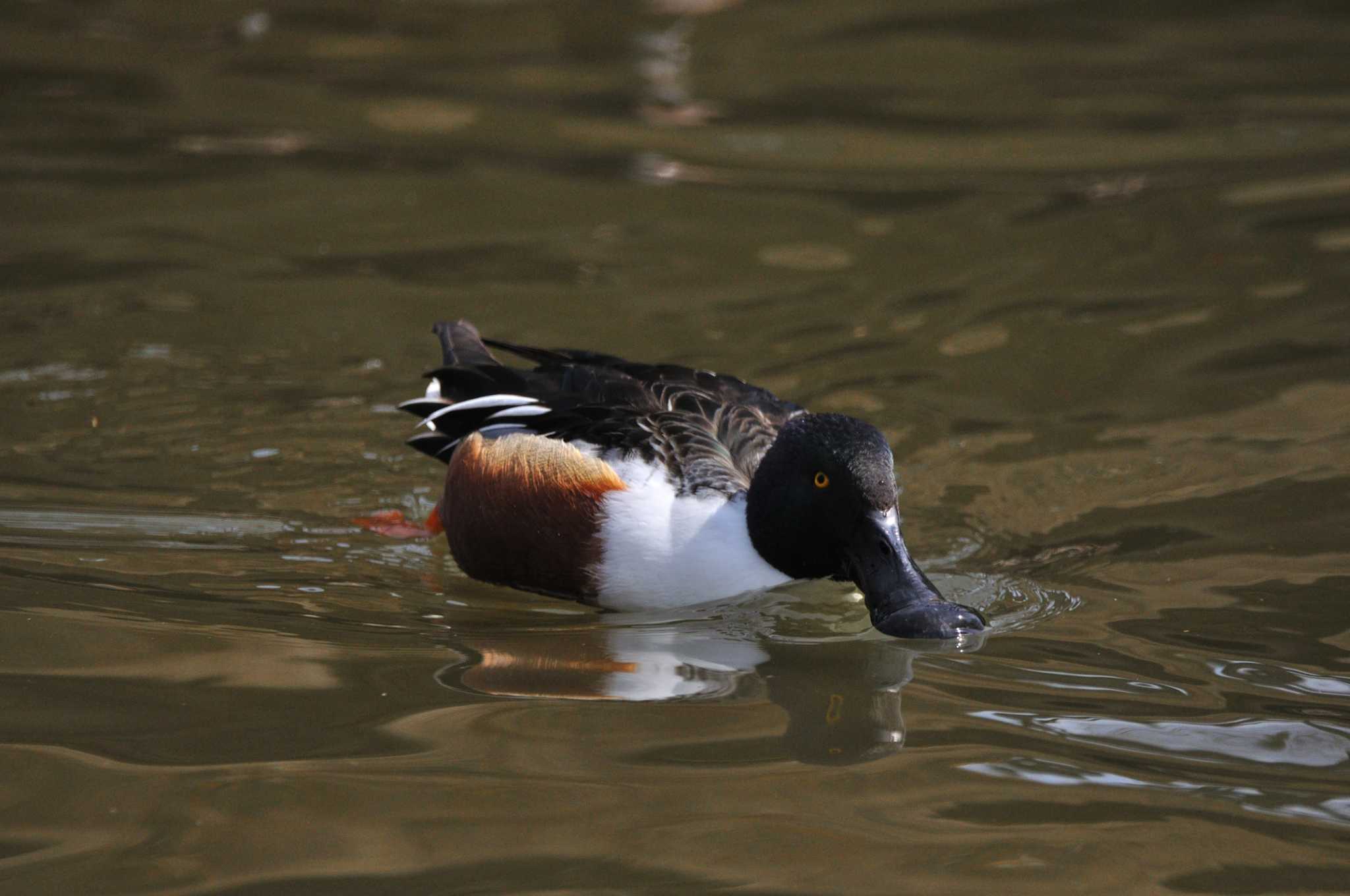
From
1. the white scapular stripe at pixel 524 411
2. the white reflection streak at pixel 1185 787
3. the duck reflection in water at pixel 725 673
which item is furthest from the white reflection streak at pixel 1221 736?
the white scapular stripe at pixel 524 411

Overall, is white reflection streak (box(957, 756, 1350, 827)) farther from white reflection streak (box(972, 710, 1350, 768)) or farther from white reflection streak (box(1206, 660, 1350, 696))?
white reflection streak (box(1206, 660, 1350, 696))

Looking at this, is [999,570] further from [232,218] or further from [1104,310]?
[232,218]

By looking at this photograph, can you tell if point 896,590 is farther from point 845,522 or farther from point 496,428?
point 496,428

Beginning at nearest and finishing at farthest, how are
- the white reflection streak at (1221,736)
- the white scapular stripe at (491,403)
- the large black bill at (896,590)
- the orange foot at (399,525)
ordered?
the white reflection streak at (1221,736), the large black bill at (896,590), the white scapular stripe at (491,403), the orange foot at (399,525)

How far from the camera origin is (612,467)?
537 centimetres

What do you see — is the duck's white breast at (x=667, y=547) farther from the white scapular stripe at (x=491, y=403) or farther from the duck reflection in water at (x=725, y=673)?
the white scapular stripe at (x=491, y=403)

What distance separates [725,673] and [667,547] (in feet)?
2.22

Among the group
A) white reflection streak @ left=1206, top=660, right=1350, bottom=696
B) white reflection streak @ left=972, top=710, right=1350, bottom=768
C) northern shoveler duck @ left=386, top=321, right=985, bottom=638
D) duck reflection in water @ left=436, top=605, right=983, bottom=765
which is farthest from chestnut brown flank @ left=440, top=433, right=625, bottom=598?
white reflection streak @ left=1206, top=660, right=1350, bottom=696

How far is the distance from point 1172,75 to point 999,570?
8.09 m

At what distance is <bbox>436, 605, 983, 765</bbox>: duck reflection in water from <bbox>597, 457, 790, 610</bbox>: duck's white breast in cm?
11

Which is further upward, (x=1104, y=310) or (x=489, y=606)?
(x=1104, y=310)

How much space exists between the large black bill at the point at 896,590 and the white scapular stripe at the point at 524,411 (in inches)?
53.2

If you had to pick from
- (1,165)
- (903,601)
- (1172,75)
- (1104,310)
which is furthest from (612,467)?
(1172,75)

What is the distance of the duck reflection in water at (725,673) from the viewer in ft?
13.8
